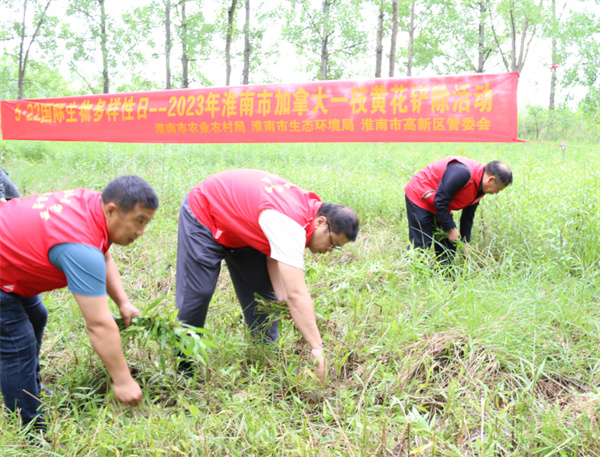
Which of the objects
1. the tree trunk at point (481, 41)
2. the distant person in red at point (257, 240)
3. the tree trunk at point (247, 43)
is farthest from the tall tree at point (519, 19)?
the distant person in red at point (257, 240)

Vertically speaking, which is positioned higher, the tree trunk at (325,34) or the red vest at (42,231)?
the tree trunk at (325,34)

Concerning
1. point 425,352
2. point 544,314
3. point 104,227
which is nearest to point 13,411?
point 104,227

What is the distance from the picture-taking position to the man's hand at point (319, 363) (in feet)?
7.27

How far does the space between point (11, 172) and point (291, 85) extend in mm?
4596

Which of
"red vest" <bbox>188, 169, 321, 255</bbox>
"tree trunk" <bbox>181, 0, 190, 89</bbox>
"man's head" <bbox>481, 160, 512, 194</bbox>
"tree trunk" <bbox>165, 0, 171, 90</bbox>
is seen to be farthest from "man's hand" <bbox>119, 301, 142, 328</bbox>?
"tree trunk" <bbox>165, 0, 171, 90</bbox>

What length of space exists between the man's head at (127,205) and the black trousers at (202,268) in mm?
690

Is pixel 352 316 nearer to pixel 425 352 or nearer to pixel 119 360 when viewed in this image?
pixel 425 352

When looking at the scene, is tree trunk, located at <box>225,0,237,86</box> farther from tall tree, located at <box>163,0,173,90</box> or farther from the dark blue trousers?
the dark blue trousers

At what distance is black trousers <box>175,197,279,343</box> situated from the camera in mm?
2639

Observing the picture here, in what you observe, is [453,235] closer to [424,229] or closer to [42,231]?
[424,229]

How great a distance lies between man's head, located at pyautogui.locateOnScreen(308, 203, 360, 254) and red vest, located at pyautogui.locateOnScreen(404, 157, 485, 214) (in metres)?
1.84

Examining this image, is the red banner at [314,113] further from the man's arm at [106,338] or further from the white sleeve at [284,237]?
the man's arm at [106,338]

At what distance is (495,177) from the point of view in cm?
357

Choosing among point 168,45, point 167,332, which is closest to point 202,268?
point 167,332
